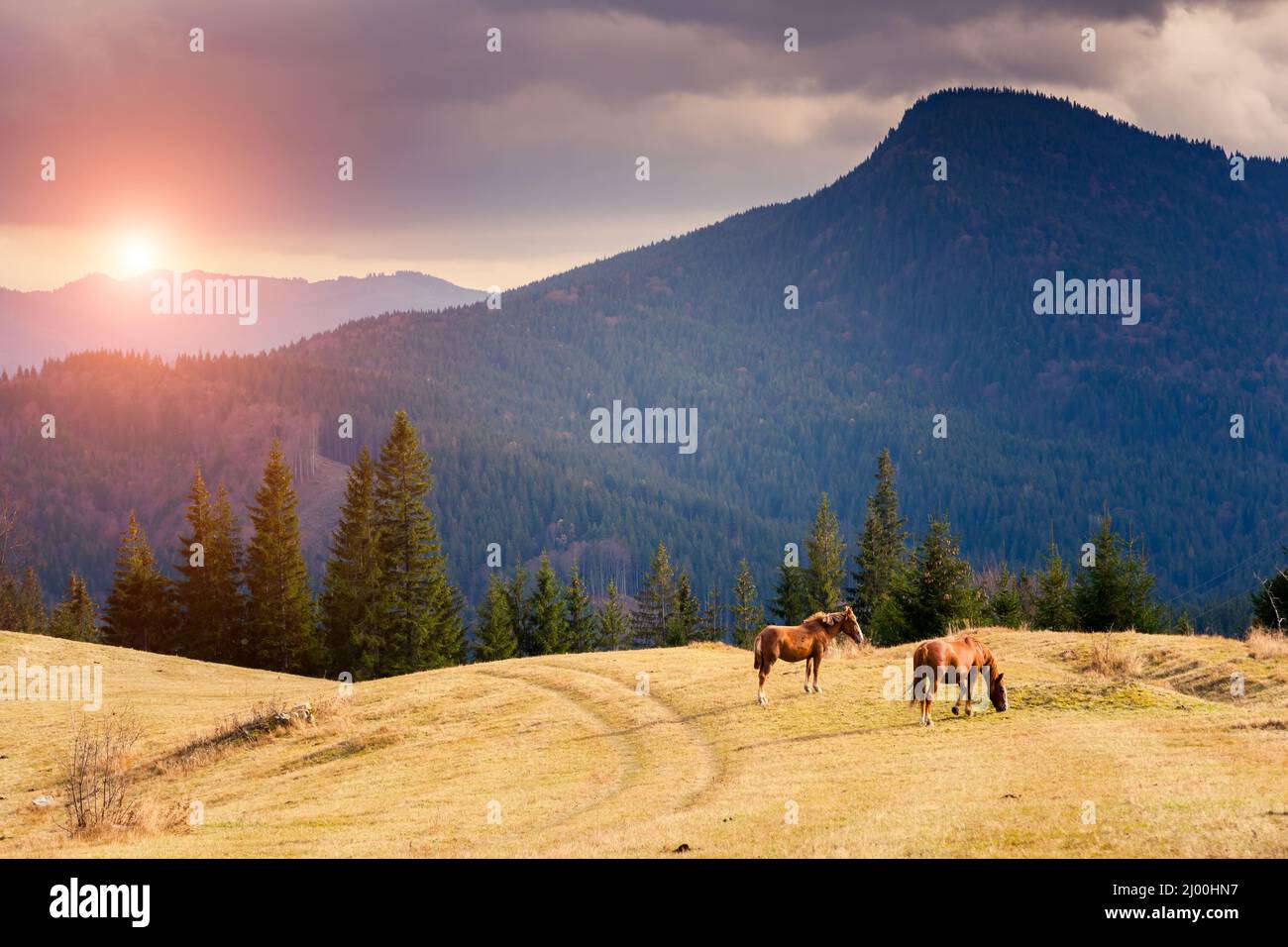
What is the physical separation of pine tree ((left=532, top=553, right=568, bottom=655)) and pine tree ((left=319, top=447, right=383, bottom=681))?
17.7 m

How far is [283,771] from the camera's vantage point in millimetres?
38719

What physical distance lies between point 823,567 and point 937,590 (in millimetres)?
43114

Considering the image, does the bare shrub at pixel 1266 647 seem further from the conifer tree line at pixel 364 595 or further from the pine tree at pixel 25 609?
the pine tree at pixel 25 609

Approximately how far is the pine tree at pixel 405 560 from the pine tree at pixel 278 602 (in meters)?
7.40

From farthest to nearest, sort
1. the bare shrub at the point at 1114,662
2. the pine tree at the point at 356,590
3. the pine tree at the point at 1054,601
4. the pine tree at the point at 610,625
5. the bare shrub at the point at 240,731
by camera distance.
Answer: the pine tree at the point at 610,625, the pine tree at the point at 356,590, the pine tree at the point at 1054,601, the bare shrub at the point at 240,731, the bare shrub at the point at 1114,662

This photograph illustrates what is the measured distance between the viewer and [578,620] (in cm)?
11619

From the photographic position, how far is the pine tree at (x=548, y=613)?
106625 millimetres

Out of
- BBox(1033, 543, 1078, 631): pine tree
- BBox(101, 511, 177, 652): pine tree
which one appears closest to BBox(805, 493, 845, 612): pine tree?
BBox(1033, 543, 1078, 631): pine tree

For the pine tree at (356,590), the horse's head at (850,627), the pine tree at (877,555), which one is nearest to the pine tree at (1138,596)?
the pine tree at (877,555)

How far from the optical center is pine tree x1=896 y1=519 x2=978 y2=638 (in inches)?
2916
